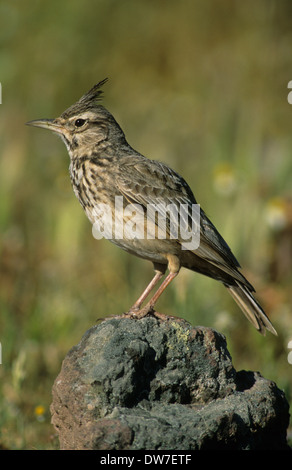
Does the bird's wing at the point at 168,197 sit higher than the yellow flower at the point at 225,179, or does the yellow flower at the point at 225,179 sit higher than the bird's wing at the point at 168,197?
the yellow flower at the point at 225,179

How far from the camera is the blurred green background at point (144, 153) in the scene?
671 cm

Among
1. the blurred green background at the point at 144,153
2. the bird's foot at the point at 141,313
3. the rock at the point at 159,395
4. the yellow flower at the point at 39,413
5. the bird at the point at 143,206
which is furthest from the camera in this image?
the blurred green background at the point at 144,153

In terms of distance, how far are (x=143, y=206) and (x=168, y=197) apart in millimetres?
213

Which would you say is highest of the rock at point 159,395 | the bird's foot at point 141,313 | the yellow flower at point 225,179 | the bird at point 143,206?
the yellow flower at point 225,179

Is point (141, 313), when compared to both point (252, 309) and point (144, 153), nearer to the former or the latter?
point (252, 309)

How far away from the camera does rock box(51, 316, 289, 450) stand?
363 centimetres

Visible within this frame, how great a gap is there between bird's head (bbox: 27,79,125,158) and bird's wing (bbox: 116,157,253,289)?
37 cm

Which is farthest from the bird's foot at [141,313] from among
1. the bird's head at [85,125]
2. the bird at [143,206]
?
the bird's head at [85,125]

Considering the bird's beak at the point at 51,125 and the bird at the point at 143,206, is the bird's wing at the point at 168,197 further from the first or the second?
the bird's beak at the point at 51,125

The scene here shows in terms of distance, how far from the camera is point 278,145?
9.09 m

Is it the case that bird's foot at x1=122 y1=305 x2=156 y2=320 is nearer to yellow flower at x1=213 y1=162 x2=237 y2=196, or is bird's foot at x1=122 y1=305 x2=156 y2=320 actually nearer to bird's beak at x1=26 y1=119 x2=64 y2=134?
bird's beak at x1=26 y1=119 x2=64 y2=134

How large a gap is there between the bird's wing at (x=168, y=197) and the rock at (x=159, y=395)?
30.0 inches
